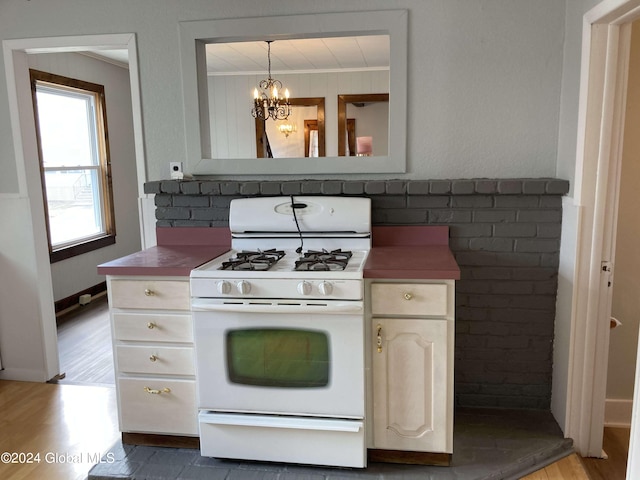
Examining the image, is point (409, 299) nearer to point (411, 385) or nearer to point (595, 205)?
point (411, 385)

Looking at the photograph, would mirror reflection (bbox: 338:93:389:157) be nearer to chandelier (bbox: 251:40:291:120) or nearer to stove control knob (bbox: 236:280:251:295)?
chandelier (bbox: 251:40:291:120)

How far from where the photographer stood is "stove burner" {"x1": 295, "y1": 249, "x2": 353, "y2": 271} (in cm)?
198

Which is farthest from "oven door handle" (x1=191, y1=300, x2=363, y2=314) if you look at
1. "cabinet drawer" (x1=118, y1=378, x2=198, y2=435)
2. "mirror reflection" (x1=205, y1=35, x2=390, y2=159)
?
"mirror reflection" (x1=205, y1=35, x2=390, y2=159)

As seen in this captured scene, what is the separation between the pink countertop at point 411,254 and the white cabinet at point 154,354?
0.80 meters

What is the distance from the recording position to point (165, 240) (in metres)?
2.62

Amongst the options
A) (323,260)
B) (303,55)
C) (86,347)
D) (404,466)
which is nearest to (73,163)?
(86,347)

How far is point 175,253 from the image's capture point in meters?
2.38

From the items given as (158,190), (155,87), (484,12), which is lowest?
(158,190)

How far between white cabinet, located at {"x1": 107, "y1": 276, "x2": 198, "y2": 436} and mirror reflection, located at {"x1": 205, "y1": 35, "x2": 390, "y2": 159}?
4.08 m

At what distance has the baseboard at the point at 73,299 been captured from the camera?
4453 mm

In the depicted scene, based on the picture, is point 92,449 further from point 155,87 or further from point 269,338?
point 155,87

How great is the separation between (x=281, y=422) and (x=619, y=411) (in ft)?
5.49

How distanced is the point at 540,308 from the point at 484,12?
4.51 feet

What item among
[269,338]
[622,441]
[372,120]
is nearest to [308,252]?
[269,338]
